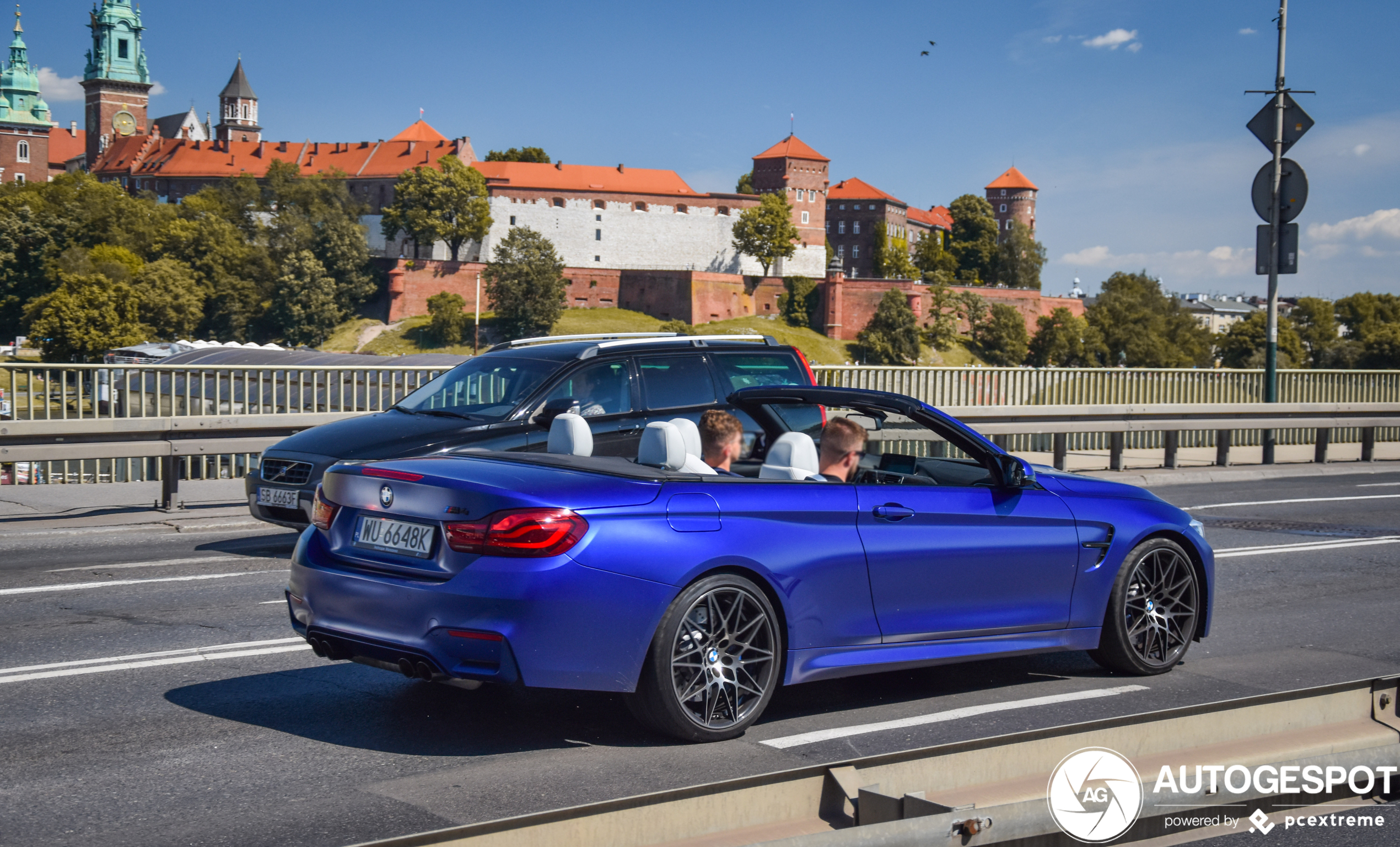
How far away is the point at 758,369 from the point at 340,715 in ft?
19.1

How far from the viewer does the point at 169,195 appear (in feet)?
527

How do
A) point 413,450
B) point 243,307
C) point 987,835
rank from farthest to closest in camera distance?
1. point 243,307
2. point 413,450
3. point 987,835

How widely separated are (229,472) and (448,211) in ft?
394

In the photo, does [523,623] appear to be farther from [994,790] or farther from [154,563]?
[154,563]

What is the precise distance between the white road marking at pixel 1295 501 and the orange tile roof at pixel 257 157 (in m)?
140

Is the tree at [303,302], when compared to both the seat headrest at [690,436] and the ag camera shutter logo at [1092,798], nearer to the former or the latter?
the seat headrest at [690,436]

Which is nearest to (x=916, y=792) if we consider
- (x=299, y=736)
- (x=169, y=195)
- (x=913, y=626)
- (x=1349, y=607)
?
(x=913, y=626)

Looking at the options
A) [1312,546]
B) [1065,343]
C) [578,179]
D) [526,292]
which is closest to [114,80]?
[578,179]

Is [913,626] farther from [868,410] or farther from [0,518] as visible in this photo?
[0,518]

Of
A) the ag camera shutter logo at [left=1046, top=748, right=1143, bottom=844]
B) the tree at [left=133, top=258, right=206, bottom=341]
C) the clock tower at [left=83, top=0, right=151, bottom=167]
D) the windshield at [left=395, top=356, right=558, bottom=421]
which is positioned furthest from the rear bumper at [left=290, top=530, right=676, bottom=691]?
the clock tower at [left=83, top=0, right=151, bottom=167]

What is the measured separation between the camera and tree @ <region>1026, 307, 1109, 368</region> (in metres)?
132

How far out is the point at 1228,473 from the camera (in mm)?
17594

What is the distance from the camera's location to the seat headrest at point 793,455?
5.58 m

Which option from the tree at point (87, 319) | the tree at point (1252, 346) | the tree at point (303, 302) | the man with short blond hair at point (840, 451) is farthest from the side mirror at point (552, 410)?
the tree at point (303, 302)
